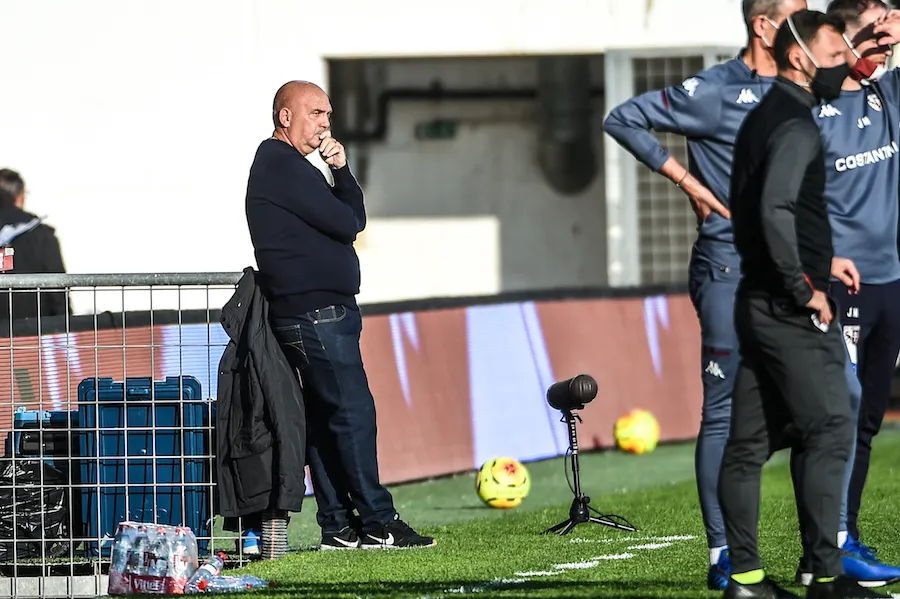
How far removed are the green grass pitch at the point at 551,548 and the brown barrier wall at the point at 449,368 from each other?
571mm

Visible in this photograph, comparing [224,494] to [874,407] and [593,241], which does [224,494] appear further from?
[593,241]

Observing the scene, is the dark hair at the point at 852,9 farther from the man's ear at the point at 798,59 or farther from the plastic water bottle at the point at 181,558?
the plastic water bottle at the point at 181,558

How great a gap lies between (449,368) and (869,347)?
557 centimetres

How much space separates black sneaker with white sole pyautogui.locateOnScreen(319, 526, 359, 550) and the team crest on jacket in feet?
10.5

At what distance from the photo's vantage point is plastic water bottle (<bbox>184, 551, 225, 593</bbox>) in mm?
7145

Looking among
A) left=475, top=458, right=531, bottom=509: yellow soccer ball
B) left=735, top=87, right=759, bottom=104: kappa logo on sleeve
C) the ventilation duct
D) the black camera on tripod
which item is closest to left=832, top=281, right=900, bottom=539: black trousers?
left=735, top=87, right=759, bottom=104: kappa logo on sleeve

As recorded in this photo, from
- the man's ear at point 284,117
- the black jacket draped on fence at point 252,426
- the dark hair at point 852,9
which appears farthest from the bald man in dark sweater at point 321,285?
the dark hair at point 852,9

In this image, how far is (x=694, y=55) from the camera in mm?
16594

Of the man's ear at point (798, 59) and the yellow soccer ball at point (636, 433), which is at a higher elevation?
the man's ear at point (798, 59)

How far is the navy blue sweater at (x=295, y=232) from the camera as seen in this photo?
7.88m

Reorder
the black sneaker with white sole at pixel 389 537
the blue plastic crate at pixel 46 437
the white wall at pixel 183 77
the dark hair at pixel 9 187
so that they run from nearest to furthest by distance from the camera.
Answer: the blue plastic crate at pixel 46 437 < the black sneaker with white sole at pixel 389 537 < the dark hair at pixel 9 187 < the white wall at pixel 183 77

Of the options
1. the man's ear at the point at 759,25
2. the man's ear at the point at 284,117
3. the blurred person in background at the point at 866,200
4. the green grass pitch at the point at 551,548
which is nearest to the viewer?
the man's ear at the point at 759,25

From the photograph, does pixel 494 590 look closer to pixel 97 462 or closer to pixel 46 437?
pixel 97 462

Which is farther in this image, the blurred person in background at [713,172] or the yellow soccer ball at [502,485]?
the yellow soccer ball at [502,485]
